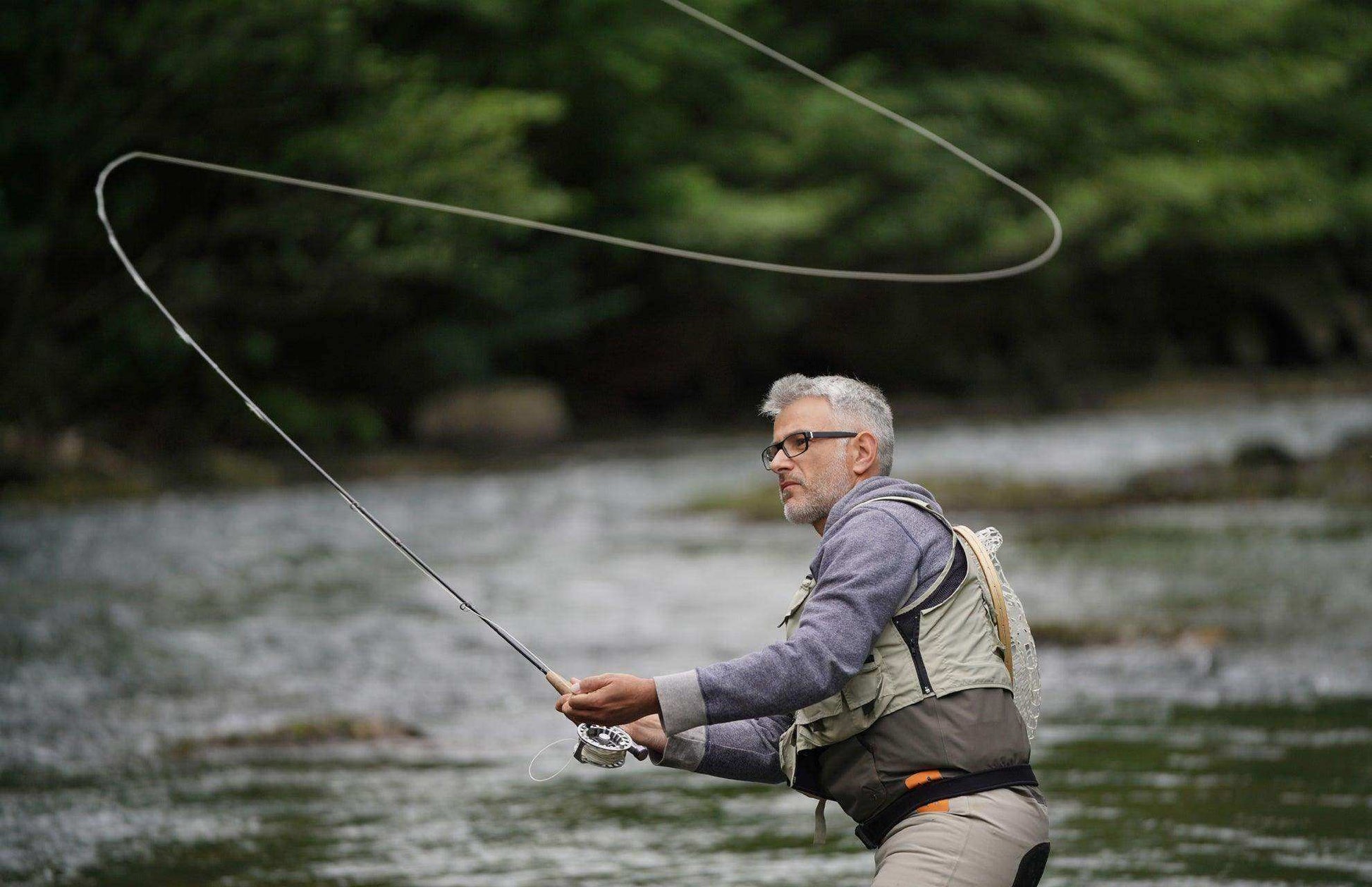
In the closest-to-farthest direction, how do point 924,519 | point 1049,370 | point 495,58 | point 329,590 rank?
point 924,519 → point 329,590 → point 495,58 → point 1049,370

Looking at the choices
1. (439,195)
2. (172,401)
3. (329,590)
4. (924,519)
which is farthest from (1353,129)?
(924,519)

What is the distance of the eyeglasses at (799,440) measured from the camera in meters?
3.03

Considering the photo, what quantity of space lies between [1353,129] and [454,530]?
109 feet

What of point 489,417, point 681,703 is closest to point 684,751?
point 681,703

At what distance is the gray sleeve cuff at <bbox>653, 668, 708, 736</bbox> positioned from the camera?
281 cm

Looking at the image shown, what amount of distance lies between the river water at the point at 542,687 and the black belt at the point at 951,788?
214 centimetres

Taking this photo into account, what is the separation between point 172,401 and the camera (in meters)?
23.7

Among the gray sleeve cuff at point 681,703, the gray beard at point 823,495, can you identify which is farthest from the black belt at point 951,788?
the gray beard at point 823,495

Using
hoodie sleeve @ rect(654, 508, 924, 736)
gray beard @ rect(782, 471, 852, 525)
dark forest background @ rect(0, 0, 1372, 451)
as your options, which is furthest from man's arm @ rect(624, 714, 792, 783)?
dark forest background @ rect(0, 0, 1372, 451)

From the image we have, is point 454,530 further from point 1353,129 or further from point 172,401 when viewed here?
point 1353,129

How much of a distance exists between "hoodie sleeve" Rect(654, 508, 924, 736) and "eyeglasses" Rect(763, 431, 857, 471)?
0.71ft

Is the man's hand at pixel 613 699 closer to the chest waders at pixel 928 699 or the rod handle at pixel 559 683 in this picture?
the rod handle at pixel 559 683

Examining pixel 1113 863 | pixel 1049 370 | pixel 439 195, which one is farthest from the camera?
pixel 1049 370

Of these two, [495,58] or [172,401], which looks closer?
[172,401]
